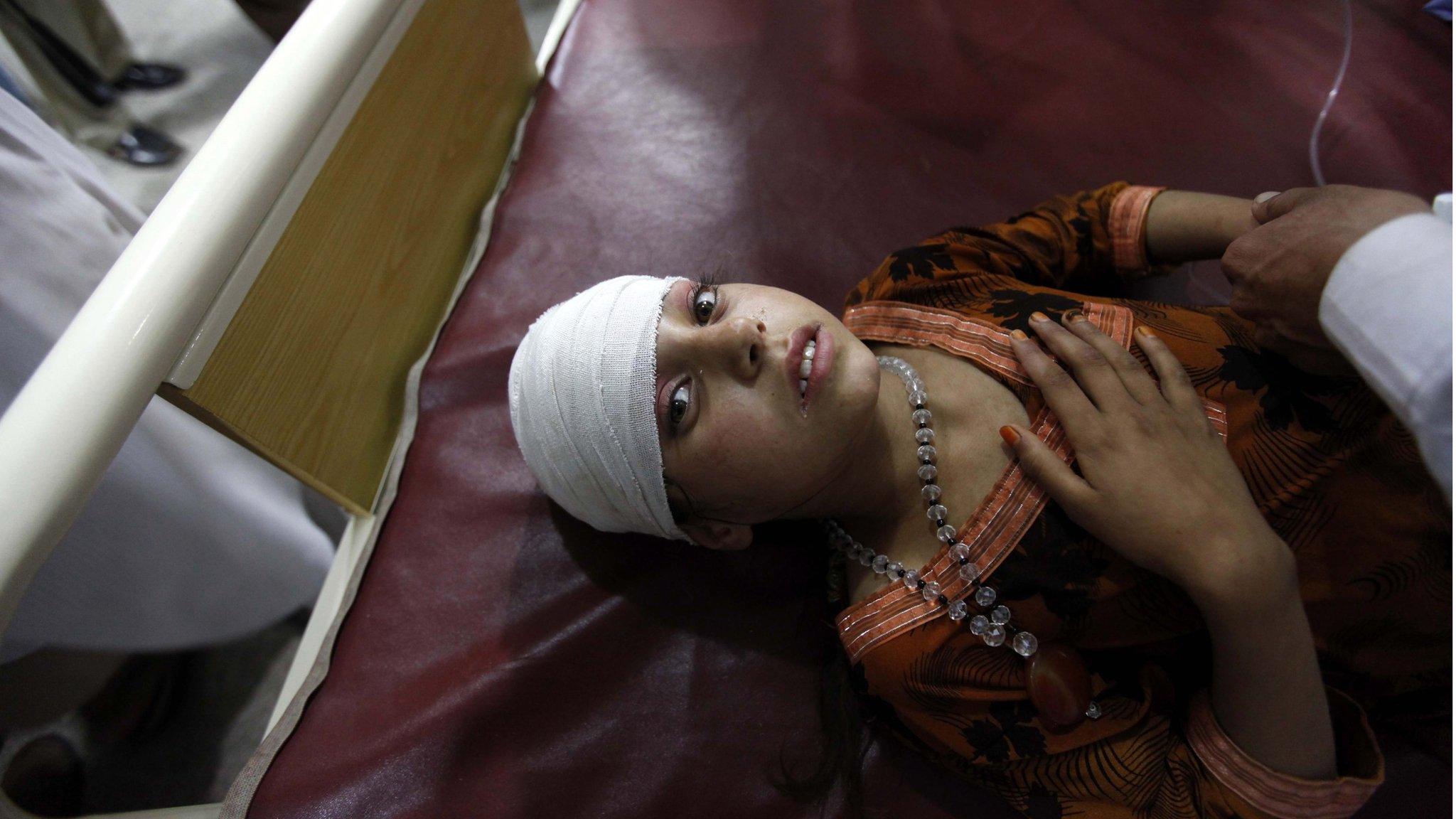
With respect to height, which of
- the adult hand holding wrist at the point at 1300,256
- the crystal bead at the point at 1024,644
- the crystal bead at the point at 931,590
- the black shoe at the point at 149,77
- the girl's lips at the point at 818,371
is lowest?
the crystal bead at the point at 1024,644

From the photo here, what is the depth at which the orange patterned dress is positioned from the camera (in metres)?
0.83

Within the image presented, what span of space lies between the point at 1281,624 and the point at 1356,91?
1.21 m

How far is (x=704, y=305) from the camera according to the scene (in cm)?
96

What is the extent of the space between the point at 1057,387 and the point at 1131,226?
39 cm

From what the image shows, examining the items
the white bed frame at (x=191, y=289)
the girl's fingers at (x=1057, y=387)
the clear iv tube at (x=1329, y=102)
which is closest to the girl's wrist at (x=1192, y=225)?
the girl's fingers at (x=1057, y=387)

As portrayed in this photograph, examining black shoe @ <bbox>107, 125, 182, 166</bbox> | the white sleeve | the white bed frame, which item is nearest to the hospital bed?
the white bed frame

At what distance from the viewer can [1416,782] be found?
90 centimetres

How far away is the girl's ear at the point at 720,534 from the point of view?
1008 mm

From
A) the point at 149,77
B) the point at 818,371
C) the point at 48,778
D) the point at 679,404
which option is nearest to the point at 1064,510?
the point at 818,371

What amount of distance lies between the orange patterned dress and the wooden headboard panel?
29.8 inches

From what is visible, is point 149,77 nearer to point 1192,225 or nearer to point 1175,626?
point 1192,225

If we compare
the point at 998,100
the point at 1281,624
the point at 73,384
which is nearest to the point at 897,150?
the point at 998,100

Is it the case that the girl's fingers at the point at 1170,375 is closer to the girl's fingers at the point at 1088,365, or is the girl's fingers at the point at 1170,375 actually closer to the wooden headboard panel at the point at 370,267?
the girl's fingers at the point at 1088,365

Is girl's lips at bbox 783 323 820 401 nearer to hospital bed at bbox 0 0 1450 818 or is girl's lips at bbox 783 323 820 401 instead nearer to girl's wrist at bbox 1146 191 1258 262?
hospital bed at bbox 0 0 1450 818
